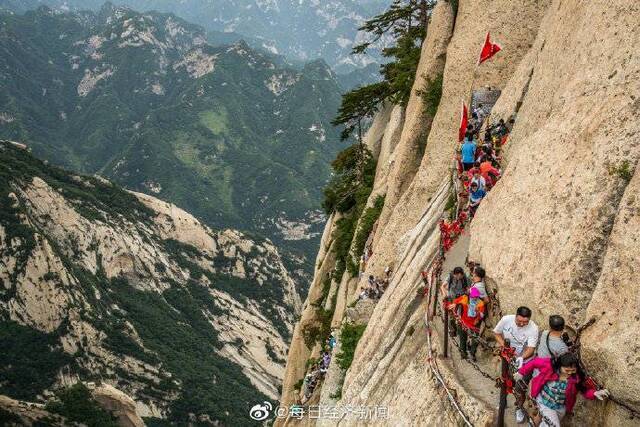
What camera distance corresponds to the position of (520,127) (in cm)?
1645

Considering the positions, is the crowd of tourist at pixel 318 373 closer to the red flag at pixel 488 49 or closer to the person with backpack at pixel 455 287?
the person with backpack at pixel 455 287

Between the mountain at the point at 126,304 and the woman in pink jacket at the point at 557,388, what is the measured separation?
112m

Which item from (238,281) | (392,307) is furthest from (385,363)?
(238,281)

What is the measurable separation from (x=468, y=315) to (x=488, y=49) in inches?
558

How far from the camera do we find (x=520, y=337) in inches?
394

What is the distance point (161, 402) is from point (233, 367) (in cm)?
3146

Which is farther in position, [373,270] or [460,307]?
[373,270]

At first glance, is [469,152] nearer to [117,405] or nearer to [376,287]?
[376,287]

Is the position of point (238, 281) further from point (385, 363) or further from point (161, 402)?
point (385, 363)

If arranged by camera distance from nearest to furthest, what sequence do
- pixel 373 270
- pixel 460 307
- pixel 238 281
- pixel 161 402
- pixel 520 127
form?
pixel 460 307
pixel 520 127
pixel 373 270
pixel 161 402
pixel 238 281

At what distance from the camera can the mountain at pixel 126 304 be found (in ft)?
375

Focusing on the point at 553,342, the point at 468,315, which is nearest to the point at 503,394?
the point at 553,342

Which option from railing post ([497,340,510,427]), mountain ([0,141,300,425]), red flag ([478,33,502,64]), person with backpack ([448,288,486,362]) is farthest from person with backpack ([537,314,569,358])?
mountain ([0,141,300,425])

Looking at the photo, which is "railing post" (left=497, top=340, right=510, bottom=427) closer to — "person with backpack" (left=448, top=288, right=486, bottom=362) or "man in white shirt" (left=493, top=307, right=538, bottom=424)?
"man in white shirt" (left=493, top=307, right=538, bottom=424)
